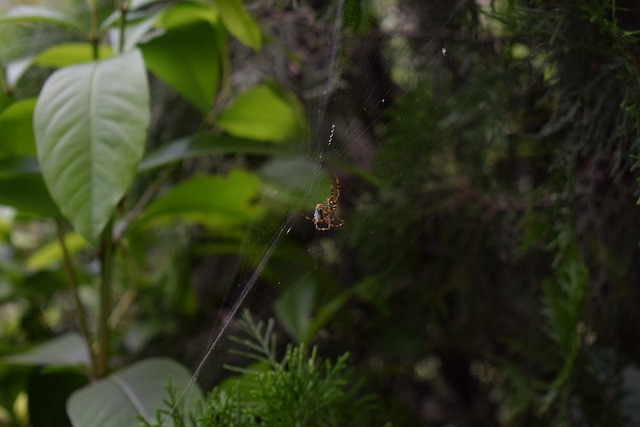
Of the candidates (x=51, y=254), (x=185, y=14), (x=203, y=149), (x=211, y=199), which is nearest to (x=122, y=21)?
(x=185, y=14)

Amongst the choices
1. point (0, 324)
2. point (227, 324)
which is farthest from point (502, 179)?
point (0, 324)

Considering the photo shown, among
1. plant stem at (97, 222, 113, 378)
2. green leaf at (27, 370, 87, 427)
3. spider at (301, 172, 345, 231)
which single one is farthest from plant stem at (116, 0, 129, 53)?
green leaf at (27, 370, 87, 427)

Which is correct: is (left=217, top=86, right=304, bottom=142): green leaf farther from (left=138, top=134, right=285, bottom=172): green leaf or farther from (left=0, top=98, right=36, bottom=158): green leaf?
(left=0, top=98, right=36, bottom=158): green leaf

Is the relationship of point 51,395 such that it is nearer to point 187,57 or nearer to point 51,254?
point 51,254

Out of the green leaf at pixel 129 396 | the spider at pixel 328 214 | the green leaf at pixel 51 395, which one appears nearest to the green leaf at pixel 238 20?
the spider at pixel 328 214

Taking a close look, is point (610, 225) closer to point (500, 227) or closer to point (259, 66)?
point (500, 227)

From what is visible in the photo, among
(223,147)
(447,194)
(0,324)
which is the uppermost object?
(223,147)
